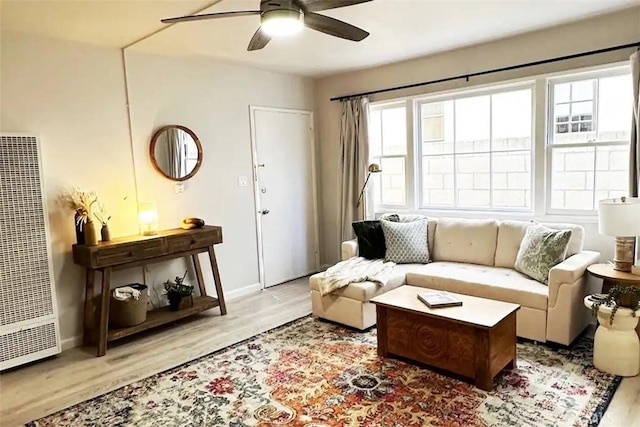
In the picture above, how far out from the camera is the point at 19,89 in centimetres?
330

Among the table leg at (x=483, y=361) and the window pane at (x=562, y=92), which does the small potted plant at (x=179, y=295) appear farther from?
the window pane at (x=562, y=92)

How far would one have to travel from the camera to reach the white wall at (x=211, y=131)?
4031mm

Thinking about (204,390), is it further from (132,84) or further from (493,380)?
(132,84)

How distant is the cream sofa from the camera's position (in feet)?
10.2

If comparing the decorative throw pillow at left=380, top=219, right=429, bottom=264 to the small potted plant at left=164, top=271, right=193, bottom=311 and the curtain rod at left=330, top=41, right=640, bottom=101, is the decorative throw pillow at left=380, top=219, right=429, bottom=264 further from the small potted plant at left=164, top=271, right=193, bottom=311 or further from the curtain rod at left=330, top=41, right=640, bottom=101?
the small potted plant at left=164, top=271, right=193, bottom=311

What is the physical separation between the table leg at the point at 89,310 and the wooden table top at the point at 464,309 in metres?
2.29

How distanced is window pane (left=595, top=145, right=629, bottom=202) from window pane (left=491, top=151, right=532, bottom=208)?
573 millimetres

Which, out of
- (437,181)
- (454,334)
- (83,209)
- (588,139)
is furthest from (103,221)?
(588,139)

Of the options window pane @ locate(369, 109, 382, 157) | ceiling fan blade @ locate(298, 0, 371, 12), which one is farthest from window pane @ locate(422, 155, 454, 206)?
ceiling fan blade @ locate(298, 0, 371, 12)

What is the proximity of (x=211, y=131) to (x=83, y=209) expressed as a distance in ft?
5.06

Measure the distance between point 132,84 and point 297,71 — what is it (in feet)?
6.36

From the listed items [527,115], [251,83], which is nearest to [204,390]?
A: [251,83]

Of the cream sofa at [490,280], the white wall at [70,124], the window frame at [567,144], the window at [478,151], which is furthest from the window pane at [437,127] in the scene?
the white wall at [70,124]

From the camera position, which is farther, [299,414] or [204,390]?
[204,390]
